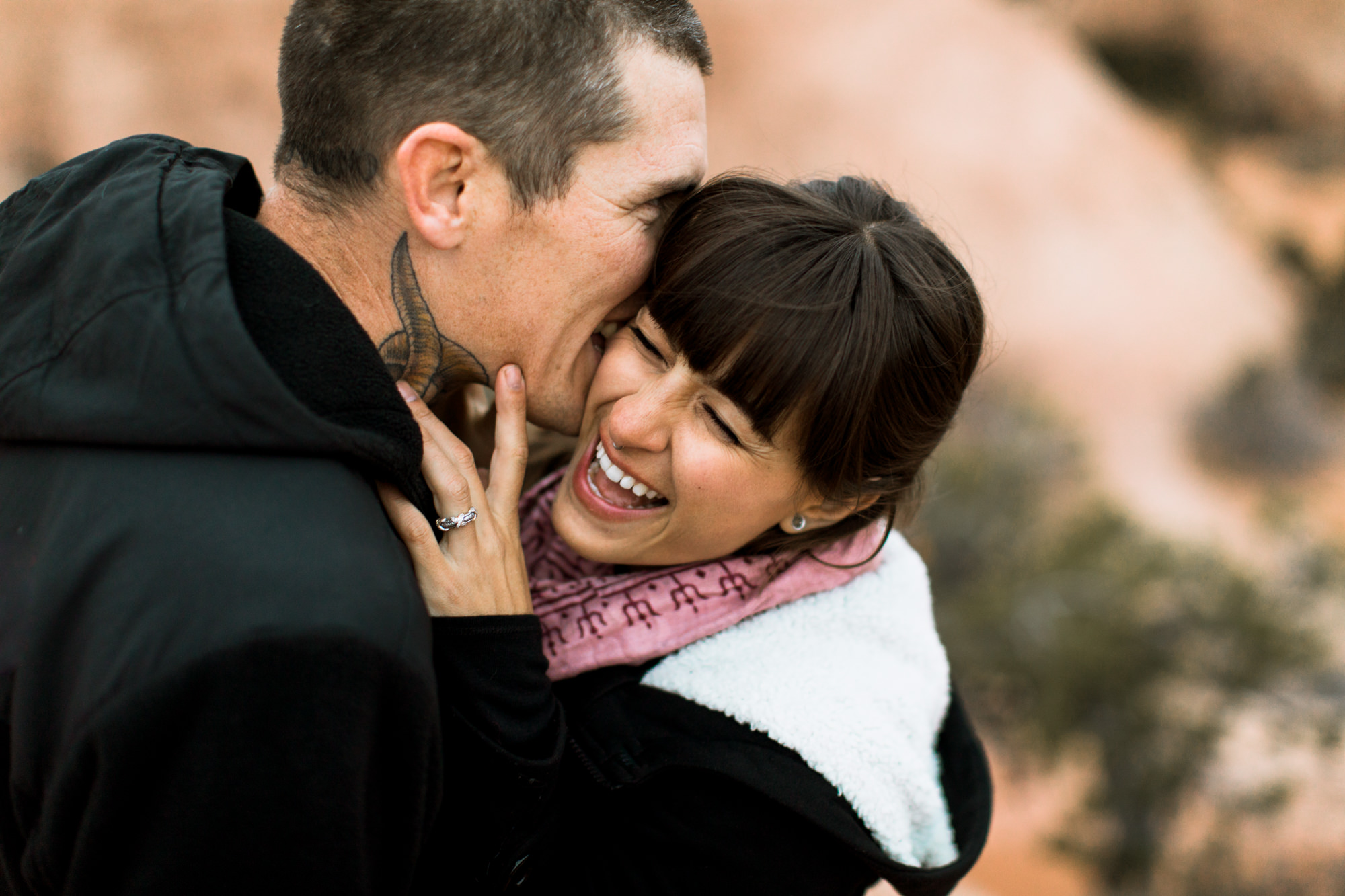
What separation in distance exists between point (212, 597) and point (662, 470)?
0.93 meters

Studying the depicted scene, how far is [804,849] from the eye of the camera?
1676mm

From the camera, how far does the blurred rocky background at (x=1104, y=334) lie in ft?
16.4

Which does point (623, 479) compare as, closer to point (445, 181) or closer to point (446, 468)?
point (446, 468)

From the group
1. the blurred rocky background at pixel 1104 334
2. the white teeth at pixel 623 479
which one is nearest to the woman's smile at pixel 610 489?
the white teeth at pixel 623 479

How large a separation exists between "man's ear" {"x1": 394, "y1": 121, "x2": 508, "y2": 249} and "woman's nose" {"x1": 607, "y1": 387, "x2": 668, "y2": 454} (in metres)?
0.43

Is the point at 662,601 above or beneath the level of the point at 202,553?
beneath

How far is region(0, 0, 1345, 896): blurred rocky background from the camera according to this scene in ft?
16.4

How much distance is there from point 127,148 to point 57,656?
0.89 m

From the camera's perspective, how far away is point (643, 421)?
1.78 m

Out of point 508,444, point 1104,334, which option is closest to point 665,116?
point 508,444

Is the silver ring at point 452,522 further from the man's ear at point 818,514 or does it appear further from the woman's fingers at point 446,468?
the man's ear at point 818,514

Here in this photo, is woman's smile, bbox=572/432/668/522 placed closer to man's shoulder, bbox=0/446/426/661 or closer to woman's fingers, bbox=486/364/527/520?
woman's fingers, bbox=486/364/527/520

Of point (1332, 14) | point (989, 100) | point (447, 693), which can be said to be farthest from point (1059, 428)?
point (1332, 14)

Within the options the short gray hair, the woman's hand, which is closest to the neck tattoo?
the woman's hand
